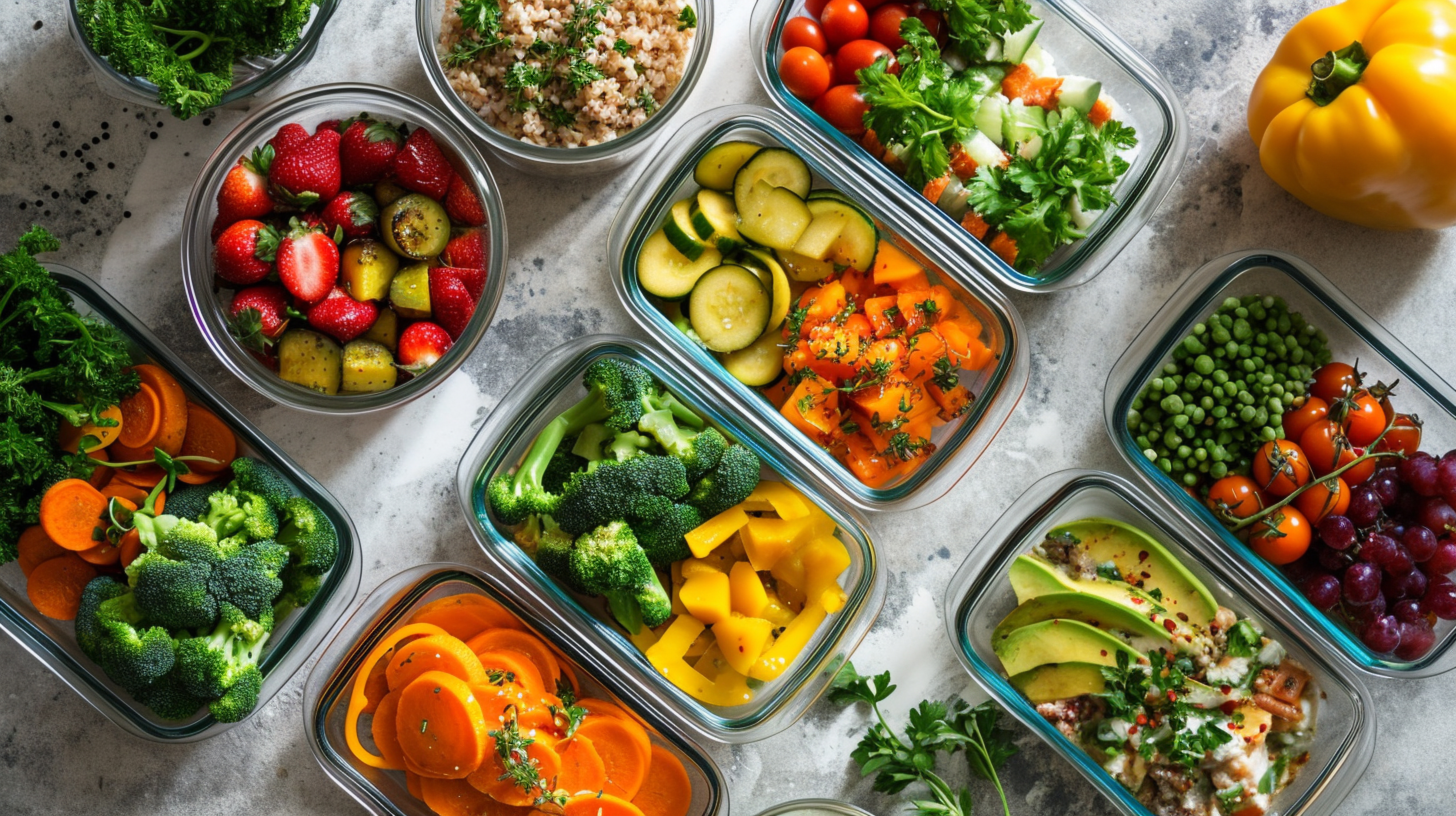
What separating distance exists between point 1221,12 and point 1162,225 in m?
0.55

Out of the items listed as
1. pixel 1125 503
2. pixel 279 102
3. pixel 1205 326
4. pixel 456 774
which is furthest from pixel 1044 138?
pixel 456 774

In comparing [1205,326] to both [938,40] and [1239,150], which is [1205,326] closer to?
[1239,150]

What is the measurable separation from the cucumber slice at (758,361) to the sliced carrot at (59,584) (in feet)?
4.71

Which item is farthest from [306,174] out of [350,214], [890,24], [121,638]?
[890,24]

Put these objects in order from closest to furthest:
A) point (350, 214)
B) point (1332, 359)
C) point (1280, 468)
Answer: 1. point (350, 214)
2. point (1280, 468)
3. point (1332, 359)

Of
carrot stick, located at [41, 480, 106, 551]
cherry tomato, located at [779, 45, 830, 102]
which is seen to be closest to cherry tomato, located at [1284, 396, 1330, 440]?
cherry tomato, located at [779, 45, 830, 102]

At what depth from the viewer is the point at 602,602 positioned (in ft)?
6.72

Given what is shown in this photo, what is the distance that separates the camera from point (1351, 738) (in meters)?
2.10

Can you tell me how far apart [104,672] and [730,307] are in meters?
1.56

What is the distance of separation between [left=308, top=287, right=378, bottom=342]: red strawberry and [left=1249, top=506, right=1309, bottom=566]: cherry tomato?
2029mm

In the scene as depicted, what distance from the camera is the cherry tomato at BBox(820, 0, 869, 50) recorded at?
2.05 meters

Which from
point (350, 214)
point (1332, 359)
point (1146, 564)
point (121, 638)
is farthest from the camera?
point (1332, 359)

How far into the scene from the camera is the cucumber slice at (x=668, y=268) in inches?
79.7

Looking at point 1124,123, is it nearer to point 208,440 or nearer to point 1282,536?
point 1282,536
